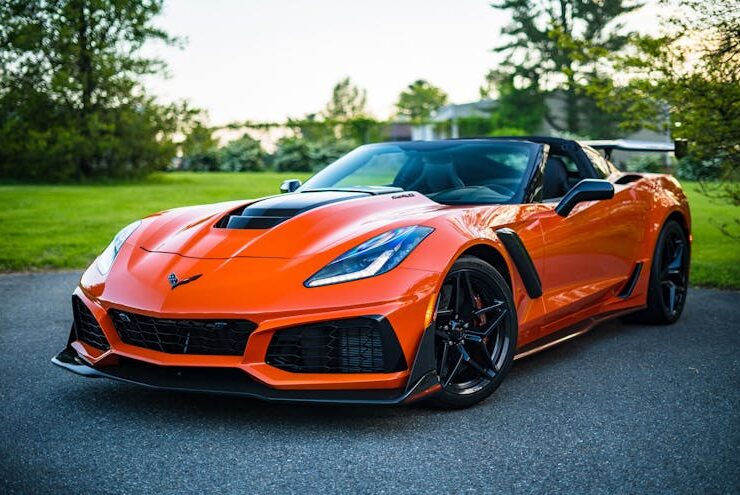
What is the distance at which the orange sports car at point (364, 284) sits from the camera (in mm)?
3338

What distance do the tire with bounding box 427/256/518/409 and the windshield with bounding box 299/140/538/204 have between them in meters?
0.76

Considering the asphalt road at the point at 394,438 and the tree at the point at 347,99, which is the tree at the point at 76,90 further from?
the tree at the point at 347,99

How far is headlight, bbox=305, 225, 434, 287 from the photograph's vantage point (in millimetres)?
3414

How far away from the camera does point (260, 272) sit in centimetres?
348

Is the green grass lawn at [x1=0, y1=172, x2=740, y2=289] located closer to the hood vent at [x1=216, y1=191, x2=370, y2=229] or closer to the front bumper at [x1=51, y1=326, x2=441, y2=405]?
the hood vent at [x1=216, y1=191, x2=370, y2=229]

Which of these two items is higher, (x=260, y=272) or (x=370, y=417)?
(x=260, y=272)

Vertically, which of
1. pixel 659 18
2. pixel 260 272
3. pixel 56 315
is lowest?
pixel 56 315

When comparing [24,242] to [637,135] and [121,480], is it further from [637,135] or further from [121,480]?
[637,135]

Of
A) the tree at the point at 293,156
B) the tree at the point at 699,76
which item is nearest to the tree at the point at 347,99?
the tree at the point at 293,156

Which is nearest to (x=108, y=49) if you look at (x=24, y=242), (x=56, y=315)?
(x=24, y=242)

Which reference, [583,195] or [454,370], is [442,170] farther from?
[454,370]

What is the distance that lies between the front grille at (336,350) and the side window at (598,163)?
2.79 meters

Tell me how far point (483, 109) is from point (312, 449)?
44.0 metres

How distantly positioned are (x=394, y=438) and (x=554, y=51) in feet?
135
